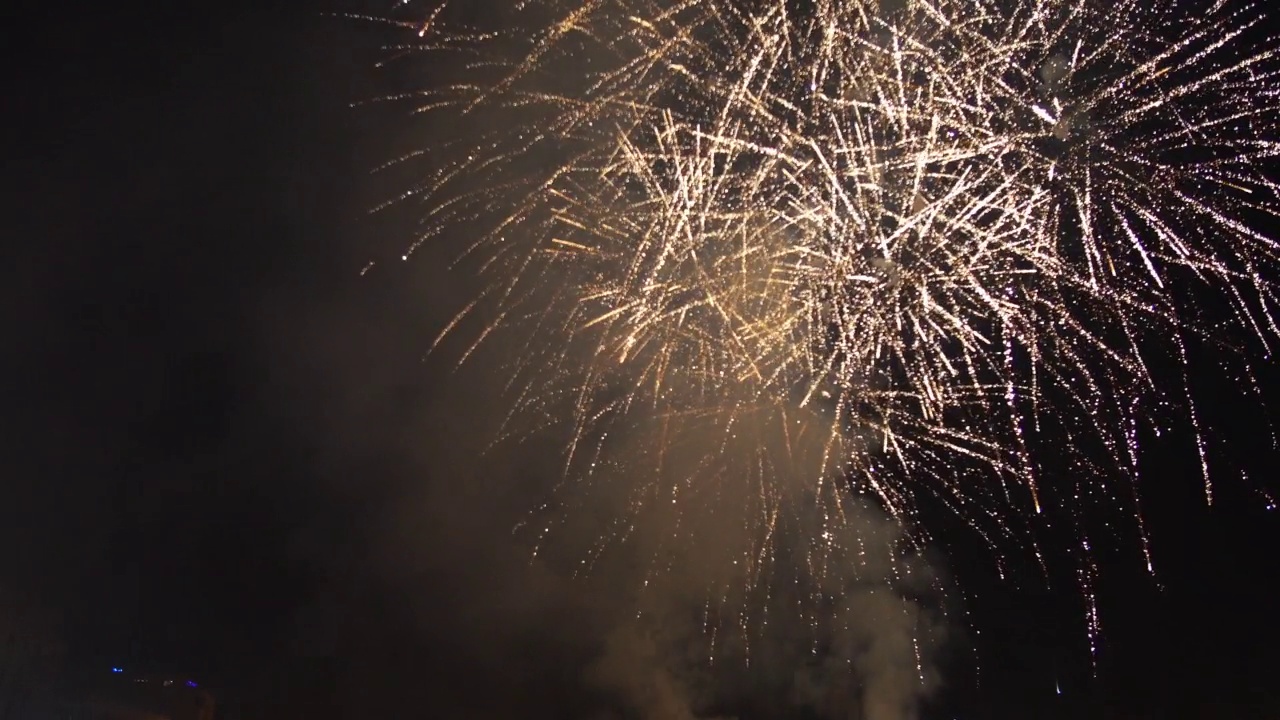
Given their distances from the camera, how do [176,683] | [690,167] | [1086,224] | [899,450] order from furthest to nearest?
[176,683] < [899,450] < [690,167] < [1086,224]

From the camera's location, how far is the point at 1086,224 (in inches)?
205

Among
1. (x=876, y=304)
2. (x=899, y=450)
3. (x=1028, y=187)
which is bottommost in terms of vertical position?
(x=899, y=450)

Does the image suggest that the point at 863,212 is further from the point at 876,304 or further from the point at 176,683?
the point at 176,683

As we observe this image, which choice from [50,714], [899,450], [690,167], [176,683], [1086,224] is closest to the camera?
[1086,224]

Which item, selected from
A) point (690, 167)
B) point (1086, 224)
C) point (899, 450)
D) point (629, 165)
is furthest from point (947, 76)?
point (899, 450)

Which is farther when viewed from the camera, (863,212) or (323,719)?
(323,719)

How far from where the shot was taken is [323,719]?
15.4 metres

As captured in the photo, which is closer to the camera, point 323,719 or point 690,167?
point 690,167

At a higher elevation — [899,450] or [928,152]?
[928,152]

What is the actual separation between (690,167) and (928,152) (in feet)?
4.42

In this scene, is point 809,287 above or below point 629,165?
below

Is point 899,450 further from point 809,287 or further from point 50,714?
point 50,714

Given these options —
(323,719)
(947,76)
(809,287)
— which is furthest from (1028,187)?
(323,719)

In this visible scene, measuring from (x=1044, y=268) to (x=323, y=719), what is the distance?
13.8 metres
